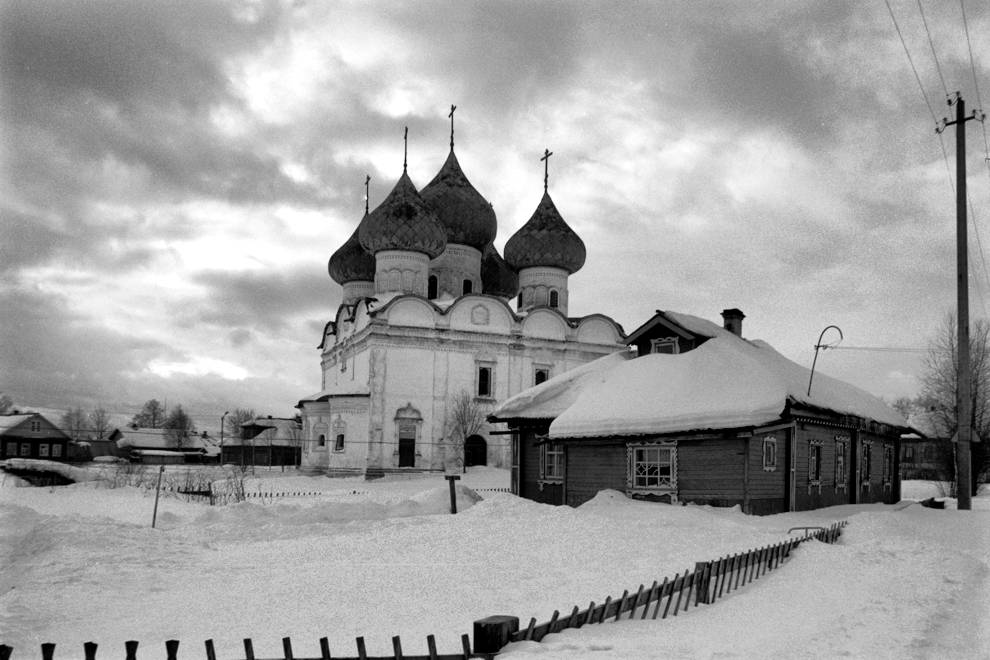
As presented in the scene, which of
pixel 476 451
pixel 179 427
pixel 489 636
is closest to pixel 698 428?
pixel 489 636

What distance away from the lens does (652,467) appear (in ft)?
68.3

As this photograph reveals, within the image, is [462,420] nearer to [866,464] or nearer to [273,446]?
[866,464]

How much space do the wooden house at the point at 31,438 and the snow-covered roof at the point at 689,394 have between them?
46.4 meters

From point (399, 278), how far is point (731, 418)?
87.1 feet

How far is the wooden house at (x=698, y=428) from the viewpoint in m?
19.5

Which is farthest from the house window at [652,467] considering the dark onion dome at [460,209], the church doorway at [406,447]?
the dark onion dome at [460,209]

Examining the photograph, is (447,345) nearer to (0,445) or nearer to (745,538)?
(745,538)

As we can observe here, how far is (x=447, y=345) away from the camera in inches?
1652

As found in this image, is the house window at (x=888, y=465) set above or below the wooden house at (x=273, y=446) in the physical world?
above

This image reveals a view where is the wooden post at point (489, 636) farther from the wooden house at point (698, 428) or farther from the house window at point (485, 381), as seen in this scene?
the house window at point (485, 381)

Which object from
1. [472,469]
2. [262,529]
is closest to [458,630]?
[262,529]

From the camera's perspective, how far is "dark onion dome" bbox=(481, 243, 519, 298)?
51.0 meters

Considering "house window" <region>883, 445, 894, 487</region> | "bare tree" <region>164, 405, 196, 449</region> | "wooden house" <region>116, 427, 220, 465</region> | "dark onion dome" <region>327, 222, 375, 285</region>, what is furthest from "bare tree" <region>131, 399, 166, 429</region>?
"house window" <region>883, 445, 894, 487</region>

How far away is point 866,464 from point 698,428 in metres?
9.05
